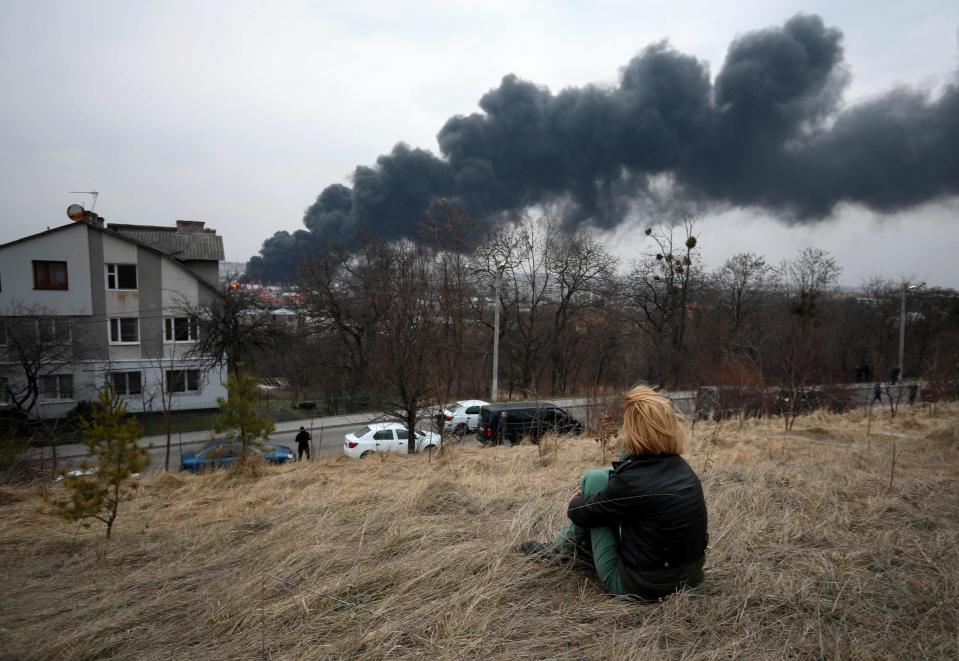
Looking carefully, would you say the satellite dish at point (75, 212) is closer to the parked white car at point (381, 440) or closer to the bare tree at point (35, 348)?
the bare tree at point (35, 348)

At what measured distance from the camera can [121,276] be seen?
28531mm

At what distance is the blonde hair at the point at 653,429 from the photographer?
280 centimetres

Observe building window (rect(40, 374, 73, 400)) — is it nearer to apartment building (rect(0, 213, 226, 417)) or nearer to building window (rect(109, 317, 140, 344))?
apartment building (rect(0, 213, 226, 417))

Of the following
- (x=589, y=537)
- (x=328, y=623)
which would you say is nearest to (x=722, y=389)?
(x=589, y=537)

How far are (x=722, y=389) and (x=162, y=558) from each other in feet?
52.0

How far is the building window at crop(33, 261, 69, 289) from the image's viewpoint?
88.5 ft

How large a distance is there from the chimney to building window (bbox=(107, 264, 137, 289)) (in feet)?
21.4

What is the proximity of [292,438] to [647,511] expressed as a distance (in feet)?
74.3

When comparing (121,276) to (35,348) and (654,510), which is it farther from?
(654,510)

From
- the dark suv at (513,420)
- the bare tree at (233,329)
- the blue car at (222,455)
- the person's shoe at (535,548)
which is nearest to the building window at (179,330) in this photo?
Result: the bare tree at (233,329)

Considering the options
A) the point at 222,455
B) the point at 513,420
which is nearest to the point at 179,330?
the point at 222,455

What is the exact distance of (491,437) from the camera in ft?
49.0

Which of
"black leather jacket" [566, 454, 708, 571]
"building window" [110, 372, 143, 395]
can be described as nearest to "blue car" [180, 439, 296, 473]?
"black leather jacket" [566, 454, 708, 571]

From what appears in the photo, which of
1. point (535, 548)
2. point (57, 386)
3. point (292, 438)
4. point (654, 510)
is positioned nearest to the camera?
point (654, 510)
